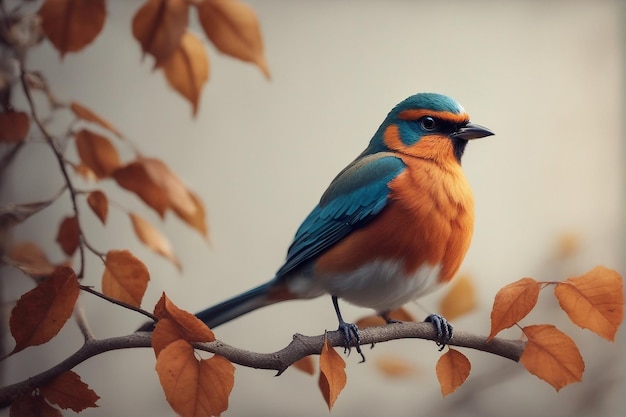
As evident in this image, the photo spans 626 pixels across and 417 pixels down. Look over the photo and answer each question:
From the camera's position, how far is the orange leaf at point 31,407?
0.37 metres

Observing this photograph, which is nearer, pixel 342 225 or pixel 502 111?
pixel 342 225

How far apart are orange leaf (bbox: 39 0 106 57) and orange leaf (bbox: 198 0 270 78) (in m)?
0.08

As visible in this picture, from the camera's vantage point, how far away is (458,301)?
59 cm

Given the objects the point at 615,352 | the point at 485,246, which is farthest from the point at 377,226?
the point at 615,352

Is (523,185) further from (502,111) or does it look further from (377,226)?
(377,226)

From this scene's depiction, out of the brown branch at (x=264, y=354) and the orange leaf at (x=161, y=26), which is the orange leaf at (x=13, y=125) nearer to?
the orange leaf at (x=161, y=26)

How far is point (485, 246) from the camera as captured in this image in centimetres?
97

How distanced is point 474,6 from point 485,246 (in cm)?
33

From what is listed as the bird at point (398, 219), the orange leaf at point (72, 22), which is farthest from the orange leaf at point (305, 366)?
the orange leaf at point (72, 22)

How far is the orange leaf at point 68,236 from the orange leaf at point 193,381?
25 cm

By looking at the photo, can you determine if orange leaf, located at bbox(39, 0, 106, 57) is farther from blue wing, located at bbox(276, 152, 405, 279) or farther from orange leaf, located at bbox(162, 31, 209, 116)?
blue wing, located at bbox(276, 152, 405, 279)

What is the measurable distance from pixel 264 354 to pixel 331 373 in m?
0.04

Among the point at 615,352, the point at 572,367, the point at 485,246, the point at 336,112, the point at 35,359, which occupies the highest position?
the point at 336,112

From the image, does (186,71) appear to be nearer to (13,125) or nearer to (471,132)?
(13,125)
